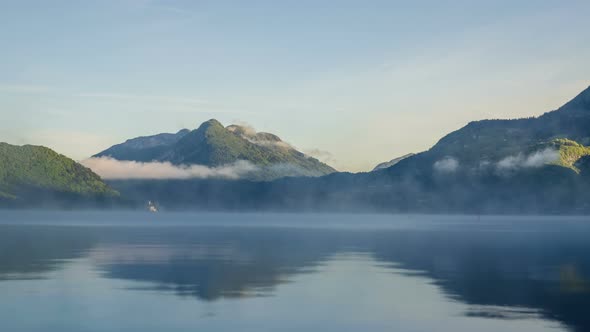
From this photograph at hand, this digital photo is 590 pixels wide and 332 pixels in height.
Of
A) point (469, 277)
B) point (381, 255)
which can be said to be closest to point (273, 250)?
point (381, 255)

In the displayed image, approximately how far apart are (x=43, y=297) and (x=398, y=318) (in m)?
28.5

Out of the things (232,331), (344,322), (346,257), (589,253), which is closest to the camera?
(232,331)

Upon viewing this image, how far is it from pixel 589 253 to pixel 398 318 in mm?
72711

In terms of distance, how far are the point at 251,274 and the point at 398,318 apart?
30.7 metres

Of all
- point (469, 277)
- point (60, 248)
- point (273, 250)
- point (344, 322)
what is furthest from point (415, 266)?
point (60, 248)

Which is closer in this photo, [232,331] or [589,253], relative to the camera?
[232,331]

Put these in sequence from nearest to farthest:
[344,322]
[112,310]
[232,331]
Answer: [232,331] → [344,322] → [112,310]

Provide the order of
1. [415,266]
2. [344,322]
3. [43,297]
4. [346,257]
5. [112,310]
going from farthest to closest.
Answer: [346,257], [415,266], [43,297], [112,310], [344,322]

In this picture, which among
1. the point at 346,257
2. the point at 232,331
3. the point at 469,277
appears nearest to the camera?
the point at 232,331

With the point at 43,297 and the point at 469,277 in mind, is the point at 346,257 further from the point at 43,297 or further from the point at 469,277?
the point at 43,297

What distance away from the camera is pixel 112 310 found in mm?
53844

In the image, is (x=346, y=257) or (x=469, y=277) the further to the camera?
(x=346, y=257)

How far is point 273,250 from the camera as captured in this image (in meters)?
122

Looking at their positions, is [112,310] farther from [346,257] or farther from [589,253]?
[589,253]
